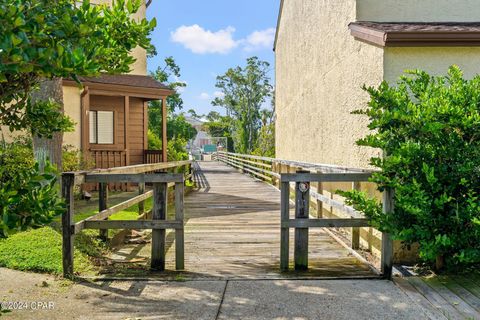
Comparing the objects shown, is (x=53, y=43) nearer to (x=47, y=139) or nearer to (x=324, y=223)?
(x=324, y=223)

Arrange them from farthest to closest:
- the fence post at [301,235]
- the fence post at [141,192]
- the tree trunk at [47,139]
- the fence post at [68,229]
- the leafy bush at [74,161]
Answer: the leafy bush at [74,161]
the fence post at [141,192]
the tree trunk at [47,139]
the fence post at [301,235]
the fence post at [68,229]

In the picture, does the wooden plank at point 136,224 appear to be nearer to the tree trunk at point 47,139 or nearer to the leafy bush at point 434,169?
the leafy bush at point 434,169

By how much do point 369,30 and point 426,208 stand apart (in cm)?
261

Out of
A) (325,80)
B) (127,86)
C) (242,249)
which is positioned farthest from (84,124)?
(242,249)

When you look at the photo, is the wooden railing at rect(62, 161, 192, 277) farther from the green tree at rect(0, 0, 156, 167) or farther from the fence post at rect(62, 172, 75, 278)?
the green tree at rect(0, 0, 156, 167)

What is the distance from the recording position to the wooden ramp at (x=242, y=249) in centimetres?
464

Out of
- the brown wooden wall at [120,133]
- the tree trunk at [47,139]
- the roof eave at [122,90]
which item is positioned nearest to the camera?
the tree trunk at [47,139]

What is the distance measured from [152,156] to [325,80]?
792 centimetres

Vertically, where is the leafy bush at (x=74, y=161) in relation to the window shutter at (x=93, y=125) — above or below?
below

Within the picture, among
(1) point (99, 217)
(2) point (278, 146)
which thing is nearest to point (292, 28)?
(2) point (278, 146)

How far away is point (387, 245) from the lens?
4500mm

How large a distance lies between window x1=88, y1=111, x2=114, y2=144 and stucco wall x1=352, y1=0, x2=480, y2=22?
984cm

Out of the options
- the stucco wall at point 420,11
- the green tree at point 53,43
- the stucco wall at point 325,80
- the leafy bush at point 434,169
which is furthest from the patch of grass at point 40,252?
the stucco wall at point 420,11

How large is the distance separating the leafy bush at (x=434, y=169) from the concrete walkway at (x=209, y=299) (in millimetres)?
659
